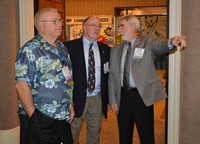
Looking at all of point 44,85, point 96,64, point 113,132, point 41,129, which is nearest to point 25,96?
point 44,85

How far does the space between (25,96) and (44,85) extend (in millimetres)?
158

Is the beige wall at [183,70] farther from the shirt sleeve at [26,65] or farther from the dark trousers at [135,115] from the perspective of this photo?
the shirt sleeve at [26,65]

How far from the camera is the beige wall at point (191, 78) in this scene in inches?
100

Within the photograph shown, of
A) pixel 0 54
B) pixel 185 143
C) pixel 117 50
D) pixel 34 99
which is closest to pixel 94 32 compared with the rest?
pixel 117 50

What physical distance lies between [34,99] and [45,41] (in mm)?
442

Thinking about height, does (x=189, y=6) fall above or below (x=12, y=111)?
above

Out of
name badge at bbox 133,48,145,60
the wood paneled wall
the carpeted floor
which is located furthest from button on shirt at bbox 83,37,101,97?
the wood paneled wall

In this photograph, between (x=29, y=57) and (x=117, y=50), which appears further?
(x=117, y=50)

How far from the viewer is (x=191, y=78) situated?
2598 millimetres

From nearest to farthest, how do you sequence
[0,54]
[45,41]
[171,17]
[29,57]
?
1. [29,57]
2. [45,41]
3. [171,17]
4. [0,54]

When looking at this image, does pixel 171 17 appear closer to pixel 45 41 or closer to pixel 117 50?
pixel 117 50

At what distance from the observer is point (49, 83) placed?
6.63 ft

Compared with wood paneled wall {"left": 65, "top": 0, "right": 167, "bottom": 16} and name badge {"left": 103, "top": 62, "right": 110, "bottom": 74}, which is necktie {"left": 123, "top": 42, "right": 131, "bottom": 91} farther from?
wood paneled wall {"left": 65, "top": 0, "right": 167, "bottom": 16}

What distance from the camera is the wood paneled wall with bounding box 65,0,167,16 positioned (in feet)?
29.3
